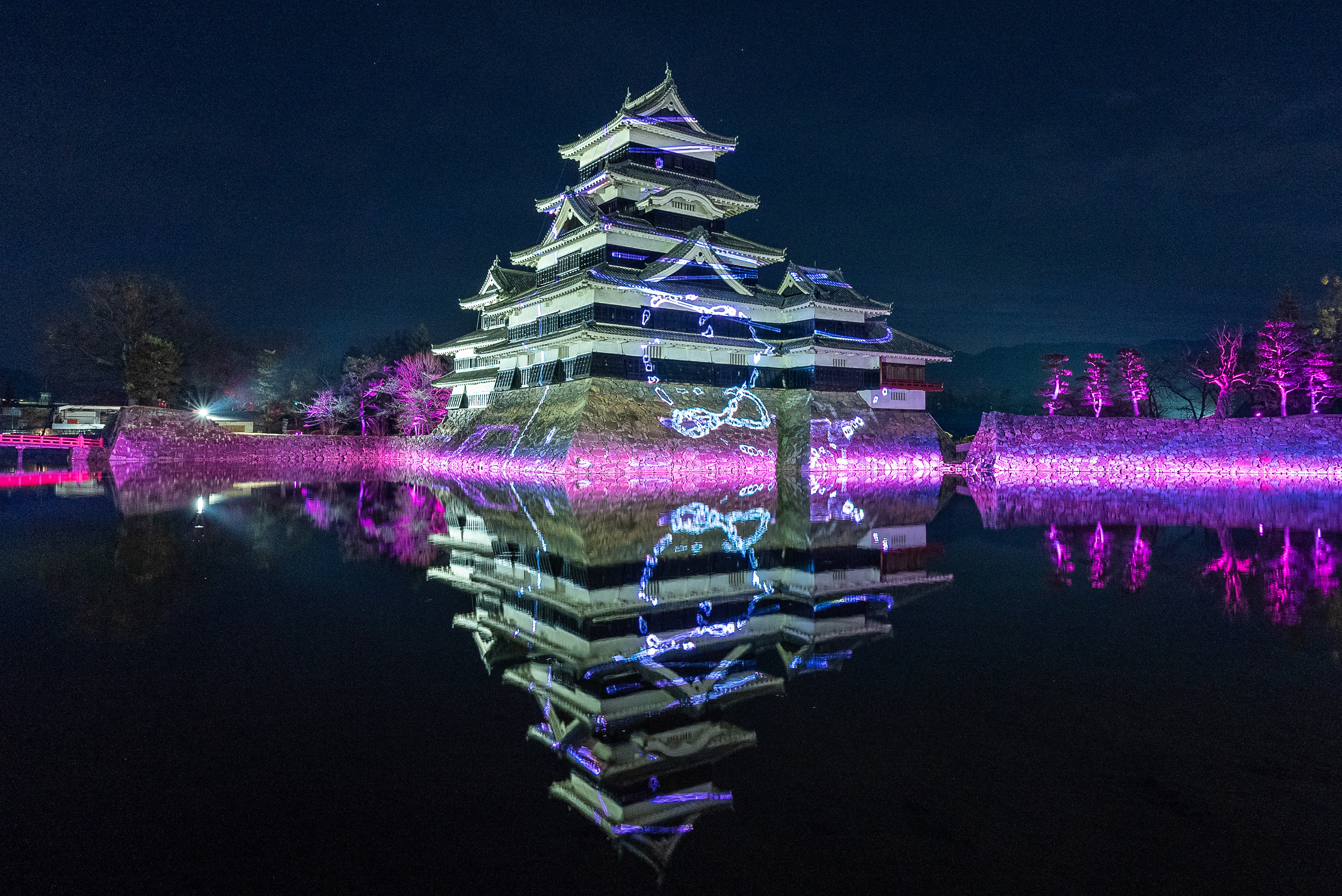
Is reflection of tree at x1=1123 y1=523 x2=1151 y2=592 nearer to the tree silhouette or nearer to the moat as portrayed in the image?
the moat

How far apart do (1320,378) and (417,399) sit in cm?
4970

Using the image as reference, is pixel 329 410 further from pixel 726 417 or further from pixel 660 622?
pixel 660 622

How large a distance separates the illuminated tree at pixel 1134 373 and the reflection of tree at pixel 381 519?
38.2 meters

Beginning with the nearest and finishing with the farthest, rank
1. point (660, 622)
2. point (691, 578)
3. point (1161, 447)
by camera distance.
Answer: point (660, 622) < point (691, 578) < point (1161, 447)

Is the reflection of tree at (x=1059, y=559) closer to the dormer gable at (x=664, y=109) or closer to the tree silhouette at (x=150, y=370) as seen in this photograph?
the dormer gable at (x=664, y=109)

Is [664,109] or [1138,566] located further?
[664,109]

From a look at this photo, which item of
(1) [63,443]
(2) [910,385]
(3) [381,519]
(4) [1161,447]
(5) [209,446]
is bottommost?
(3) [381,519]

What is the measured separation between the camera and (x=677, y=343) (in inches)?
1309

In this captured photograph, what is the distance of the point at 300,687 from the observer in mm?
4887

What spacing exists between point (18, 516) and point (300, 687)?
46.2ft

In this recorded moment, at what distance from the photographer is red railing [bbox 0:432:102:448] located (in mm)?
36375

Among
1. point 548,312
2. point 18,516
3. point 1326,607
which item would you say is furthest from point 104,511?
point 548,312

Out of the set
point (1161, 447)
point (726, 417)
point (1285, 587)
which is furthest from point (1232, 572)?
point (1161, 447)

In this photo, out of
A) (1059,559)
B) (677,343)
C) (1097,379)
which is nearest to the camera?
(1059,559)
